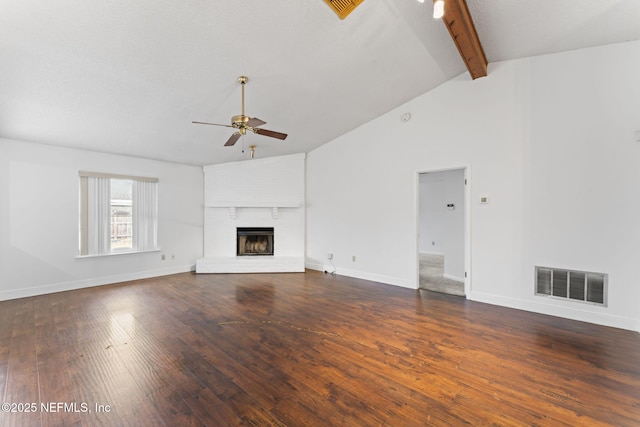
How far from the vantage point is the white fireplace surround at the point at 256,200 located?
6.08m

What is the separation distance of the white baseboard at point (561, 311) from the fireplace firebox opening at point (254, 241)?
4.23m

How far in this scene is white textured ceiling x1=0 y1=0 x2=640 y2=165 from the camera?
2.20 metres

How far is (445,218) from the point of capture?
21.3 ft

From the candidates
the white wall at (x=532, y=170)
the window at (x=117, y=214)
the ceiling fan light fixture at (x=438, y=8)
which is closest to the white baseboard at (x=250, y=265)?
the window at (x=117, y=214)

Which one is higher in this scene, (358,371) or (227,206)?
(227,206)

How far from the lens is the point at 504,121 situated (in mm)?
3600

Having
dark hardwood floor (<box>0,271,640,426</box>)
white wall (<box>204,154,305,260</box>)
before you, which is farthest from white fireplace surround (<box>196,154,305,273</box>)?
dark hardwood floor (<box>0,271,640,426</box>)

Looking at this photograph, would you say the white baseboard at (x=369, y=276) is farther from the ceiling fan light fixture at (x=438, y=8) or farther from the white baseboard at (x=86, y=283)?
the ceiling fan light fixture at (x=438, y=8)

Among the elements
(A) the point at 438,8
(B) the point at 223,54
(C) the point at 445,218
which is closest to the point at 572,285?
(C) the point at 445,218

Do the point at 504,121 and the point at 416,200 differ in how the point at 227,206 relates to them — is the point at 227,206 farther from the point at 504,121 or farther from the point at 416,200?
the point at 504,121

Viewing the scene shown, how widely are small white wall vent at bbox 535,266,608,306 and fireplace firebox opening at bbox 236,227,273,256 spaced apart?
4966 mm

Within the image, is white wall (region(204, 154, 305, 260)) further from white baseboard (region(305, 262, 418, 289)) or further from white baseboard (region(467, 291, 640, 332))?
white baseboard (region(467, 291, 640, 332))

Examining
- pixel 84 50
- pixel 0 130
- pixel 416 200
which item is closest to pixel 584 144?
pixel 416 200

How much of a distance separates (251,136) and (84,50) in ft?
8.17
